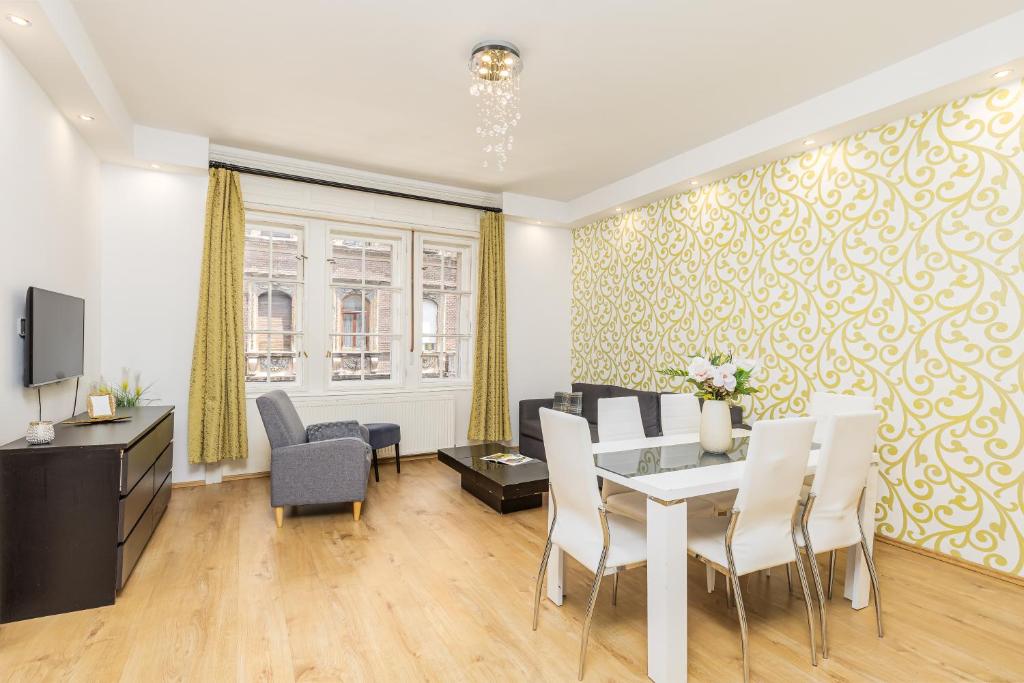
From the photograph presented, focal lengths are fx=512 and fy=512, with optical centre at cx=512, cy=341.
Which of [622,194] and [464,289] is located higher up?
[622,194]

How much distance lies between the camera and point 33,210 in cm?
292

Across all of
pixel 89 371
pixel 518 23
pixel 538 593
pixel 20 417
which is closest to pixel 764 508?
pixel 538 593

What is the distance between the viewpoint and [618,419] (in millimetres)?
3002

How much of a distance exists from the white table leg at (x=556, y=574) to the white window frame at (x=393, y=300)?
3.40 metres

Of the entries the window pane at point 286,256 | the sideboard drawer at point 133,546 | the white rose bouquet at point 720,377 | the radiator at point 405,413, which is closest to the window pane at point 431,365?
the radiator at point 405,413

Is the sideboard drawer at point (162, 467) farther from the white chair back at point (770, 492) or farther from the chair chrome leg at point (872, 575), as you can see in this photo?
the chair chrome leg at point (872, 575)

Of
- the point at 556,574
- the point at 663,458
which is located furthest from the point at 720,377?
the point at 556,574

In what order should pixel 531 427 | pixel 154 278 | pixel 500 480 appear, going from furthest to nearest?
pixel 531 427
pixel 154 278
pixel 500 480

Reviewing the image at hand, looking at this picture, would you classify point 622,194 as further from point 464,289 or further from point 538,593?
point 538,593

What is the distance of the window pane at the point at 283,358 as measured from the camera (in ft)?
16.6

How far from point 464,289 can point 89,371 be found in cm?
352

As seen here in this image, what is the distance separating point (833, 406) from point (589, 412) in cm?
268

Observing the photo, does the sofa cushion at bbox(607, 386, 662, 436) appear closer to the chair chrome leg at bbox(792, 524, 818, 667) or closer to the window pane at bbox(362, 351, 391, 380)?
the chair chrome leg at bbox(792, 524, 818, 667)

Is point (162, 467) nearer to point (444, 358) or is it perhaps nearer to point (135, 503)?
point (135, 503)
